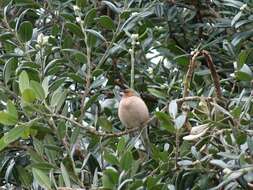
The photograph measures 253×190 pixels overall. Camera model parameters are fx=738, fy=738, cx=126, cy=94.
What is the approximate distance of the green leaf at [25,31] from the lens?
3.49 m

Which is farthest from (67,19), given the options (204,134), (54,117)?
(204,134)

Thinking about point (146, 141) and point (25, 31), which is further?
point (25, 31)

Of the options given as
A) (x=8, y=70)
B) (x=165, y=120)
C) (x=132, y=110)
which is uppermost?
(x=8, y=70)

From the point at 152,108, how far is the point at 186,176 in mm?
1392

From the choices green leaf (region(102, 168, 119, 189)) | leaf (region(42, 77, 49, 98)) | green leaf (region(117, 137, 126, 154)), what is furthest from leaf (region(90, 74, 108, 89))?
green leaf (region(102, 168, 119, 189))

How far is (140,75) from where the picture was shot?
3785 millimetres

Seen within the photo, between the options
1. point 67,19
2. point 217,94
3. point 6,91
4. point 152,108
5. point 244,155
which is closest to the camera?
point 244,155

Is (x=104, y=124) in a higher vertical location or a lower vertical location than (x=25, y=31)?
lower

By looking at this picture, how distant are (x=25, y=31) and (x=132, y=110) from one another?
0.66 m

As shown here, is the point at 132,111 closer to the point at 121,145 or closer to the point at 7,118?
the point at 121,145

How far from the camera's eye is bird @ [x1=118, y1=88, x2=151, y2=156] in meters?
3.63

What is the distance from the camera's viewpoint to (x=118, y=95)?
3.74 metres

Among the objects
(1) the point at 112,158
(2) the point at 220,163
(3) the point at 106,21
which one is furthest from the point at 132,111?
(2) the point at 220,163

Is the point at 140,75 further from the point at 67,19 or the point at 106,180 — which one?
the point at 106,180
